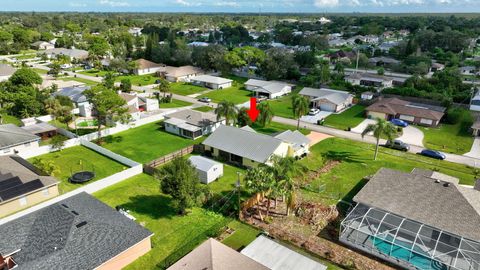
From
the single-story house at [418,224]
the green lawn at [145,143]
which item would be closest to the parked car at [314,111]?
the green lawn at [145,143]

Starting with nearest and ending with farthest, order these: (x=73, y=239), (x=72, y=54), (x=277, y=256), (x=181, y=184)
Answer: (x=73, y=239), (x=277, y=256), (x=181, y=184), (x=72, y=54)

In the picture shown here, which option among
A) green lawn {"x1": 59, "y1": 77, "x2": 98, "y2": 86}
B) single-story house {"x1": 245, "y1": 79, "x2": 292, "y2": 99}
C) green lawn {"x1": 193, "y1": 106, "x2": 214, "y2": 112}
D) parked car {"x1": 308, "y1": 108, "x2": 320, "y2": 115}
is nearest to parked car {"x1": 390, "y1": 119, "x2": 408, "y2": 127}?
parked car {"x1": 308, "y1": 108, "x2": 320, "y2": 115}

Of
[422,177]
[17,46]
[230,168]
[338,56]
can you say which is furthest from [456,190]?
[17,46]

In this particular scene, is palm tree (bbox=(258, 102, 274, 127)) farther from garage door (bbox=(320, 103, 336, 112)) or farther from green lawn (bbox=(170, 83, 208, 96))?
green lawn (bbox=(170, 83, 208, 96))

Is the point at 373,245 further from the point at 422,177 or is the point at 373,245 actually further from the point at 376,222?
the point at 422,177

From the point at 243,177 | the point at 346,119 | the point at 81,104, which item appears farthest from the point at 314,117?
the point at 81,104

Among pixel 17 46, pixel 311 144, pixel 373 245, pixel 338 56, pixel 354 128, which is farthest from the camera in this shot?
pixel 17 46

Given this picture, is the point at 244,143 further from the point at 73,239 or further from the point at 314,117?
the point at 314,117

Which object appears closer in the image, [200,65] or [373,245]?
[373,245]
